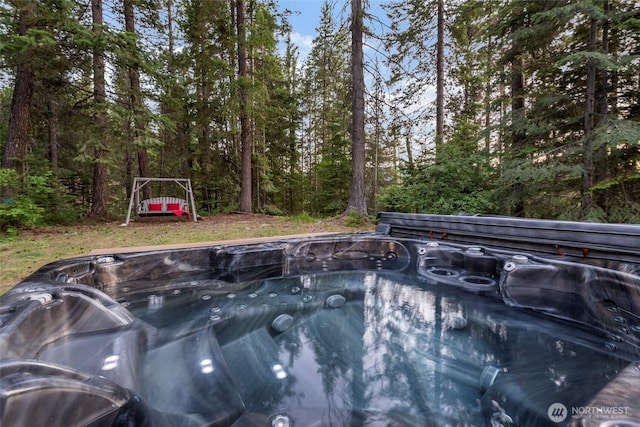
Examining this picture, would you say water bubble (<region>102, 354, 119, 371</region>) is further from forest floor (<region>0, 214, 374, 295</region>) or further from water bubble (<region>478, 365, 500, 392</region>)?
forest floor (<region>0, 214, 374, 295</region>)

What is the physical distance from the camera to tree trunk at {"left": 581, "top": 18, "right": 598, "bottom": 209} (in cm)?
390

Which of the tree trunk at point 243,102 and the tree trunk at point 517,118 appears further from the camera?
the tree trunk at point 243,102

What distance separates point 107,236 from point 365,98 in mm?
5676

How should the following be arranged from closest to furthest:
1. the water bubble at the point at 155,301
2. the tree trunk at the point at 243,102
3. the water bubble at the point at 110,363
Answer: the water bubble at the point at 110,363, the water bubble at the point at 155,301, the tree trunk at the point at 243,102

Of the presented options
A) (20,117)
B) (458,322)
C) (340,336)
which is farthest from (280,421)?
(20,117)

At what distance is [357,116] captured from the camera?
6078 mm

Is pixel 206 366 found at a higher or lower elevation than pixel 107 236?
lower

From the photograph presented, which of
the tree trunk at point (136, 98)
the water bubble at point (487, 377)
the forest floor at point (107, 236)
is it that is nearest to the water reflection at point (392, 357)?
the water bubble at point (487, 377)

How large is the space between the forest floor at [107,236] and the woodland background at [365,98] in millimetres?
556

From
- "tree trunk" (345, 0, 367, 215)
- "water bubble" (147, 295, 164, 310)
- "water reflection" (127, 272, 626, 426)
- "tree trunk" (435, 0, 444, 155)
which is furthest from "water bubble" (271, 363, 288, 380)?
"tree trunk" (435, 0, 444, 155)

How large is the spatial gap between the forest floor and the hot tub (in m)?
1.29

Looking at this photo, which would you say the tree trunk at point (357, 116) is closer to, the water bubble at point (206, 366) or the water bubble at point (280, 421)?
the water bubble at point (206, 366)

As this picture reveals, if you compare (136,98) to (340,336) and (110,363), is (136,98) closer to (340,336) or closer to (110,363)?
(110,363)

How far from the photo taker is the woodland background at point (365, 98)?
13.3 feet
